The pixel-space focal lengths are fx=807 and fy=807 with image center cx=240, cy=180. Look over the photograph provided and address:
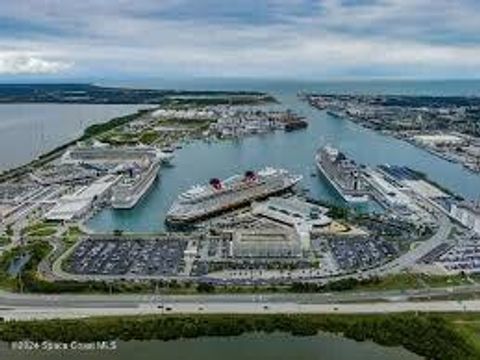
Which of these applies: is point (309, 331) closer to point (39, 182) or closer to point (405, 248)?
point (405, 248)

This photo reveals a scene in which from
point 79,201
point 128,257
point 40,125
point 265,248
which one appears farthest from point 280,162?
point 40,125

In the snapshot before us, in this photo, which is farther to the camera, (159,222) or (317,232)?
(159,222)

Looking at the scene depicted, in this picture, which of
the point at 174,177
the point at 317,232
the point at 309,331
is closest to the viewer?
the point at 309,331

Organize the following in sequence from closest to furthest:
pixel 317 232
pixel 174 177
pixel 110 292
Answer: pixel 110 292 → pixel 317 232 → pixel 174 177

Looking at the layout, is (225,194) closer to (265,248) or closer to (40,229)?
(40,229)

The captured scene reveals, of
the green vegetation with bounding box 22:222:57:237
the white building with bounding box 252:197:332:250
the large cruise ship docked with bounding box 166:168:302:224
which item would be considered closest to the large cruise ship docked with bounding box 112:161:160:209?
the large cruise ship docked with bounding box 166:168:302:224

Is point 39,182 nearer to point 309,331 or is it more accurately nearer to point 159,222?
point 159,222

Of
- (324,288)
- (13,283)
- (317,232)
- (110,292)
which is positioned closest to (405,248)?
(317,232)
